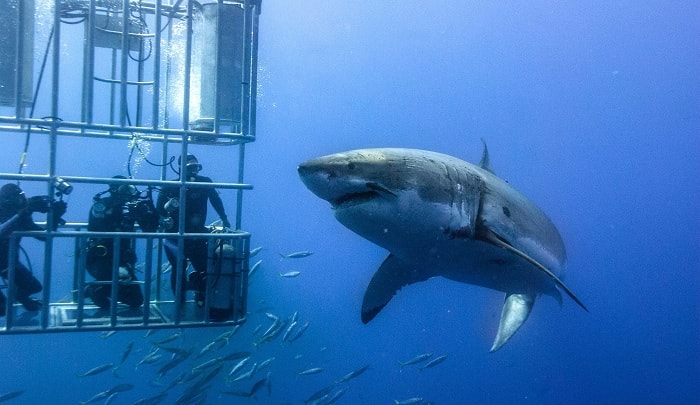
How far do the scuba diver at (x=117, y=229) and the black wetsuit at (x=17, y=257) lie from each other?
50 centimetres

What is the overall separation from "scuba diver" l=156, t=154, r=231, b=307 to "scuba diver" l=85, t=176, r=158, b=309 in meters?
0.20

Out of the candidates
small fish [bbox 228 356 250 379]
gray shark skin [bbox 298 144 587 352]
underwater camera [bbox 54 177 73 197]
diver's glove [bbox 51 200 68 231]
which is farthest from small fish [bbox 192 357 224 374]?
underwater camera [bbox 54 177 73 197]

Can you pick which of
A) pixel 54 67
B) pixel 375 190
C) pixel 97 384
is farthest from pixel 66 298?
pixel 97 384

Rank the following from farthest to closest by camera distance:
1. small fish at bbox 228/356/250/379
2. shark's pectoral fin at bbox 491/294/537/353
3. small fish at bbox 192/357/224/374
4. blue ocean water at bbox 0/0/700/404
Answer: blue ocean water at bbox 0/0/700/404, small fish at bbox 228/356/250/379, small fish at bbox 192/357/224/374, shark's pectoral fin at bbox 491/294/537/353

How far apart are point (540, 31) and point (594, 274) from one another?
2506 centimetres

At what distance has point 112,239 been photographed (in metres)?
5.11

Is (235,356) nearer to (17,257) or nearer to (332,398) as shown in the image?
(332,398)

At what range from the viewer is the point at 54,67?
12.9ft

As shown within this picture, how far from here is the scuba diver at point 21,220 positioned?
4121 mm

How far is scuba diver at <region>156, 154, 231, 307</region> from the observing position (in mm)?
4852

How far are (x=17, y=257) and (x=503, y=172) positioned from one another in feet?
168

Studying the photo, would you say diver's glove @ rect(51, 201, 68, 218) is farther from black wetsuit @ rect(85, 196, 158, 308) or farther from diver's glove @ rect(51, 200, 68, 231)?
black wetsuit @ rect(85, 196, 158, 308)

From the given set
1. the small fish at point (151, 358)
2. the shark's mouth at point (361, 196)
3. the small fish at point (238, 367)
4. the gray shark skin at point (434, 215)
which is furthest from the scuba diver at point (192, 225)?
the small fish at point (151, 358)

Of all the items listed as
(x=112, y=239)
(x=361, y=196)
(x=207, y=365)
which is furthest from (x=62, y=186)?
(x=207, y=365)
